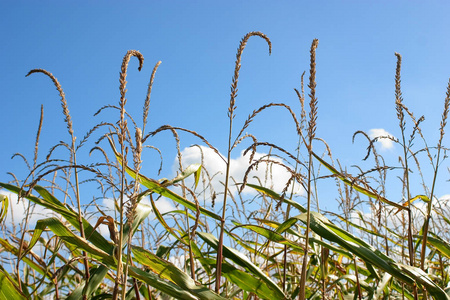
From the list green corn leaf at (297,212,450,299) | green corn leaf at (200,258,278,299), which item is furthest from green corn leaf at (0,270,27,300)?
green corn leaf at (297,212,450,299)

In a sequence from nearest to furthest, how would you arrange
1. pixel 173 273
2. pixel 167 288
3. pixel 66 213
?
1. pixel 167 288
2. pixel 173 273
3. pixel 66 213

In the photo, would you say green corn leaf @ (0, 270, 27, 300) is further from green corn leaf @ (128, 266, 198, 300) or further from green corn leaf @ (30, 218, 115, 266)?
green corn leaf @ (128, 266, 198, 300)

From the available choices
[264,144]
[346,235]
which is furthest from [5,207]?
[346,235]

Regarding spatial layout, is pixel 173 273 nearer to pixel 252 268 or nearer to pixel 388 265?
pixel 252 268

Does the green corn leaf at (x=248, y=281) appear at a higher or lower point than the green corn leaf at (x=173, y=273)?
higher

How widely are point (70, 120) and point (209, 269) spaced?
3.25ft

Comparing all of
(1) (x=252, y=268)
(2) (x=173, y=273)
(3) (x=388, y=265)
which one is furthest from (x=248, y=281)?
(3) (x=388, y=265)

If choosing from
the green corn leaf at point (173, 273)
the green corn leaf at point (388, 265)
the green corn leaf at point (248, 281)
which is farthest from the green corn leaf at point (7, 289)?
the green corn leaf at point (388, 265)

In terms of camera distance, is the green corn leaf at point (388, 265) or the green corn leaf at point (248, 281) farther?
the green corn leaf at point (248, 281)

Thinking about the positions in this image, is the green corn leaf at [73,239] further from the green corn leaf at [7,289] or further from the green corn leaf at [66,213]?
the green corn leaf at [7,289]

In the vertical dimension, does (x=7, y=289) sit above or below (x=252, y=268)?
below

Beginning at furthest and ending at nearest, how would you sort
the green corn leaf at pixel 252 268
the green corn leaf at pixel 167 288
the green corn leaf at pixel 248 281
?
the green corn leaf at pixel 248 281, the green corn leaf at pixel 252 268, the green corn leaf at pixel 167 288

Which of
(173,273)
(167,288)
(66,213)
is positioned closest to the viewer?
(167,288)

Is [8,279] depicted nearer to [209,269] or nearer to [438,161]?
[209,269]
